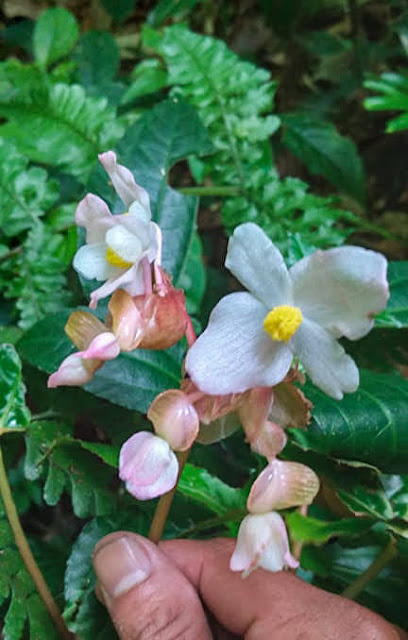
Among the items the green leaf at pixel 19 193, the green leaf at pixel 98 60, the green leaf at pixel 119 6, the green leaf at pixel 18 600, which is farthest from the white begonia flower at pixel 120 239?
the green leaf at pixel 119 6

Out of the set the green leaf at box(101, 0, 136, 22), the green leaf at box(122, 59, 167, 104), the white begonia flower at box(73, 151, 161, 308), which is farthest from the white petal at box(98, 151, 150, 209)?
the green leaf at box(101, 0, 136, 22)

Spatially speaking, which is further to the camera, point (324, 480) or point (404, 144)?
point (404, 144)

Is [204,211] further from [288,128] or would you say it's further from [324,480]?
[324,480]

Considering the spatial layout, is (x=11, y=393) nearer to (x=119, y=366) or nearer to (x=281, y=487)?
(x=119, y=366)

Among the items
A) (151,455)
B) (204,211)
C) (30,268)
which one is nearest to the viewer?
(151,455)

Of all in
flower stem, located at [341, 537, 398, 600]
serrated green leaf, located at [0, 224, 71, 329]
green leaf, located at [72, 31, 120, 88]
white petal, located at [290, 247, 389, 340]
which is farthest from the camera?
green leaf, located at [72, 31, 120, 88]

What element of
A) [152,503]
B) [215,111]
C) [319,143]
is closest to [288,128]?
[319,143]

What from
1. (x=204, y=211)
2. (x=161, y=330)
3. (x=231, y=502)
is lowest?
(x=204, y=211)

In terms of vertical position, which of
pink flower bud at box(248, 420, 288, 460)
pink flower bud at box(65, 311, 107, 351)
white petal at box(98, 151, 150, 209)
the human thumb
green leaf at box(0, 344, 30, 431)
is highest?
white petal at box(98, 151, 150, 209)

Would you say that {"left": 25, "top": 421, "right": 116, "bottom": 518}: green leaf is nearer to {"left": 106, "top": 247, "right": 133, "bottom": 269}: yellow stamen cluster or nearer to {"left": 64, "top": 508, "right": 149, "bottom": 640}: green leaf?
{"left": 64, "top": 508, "right": 149, "bottom": 640}: green leaf
